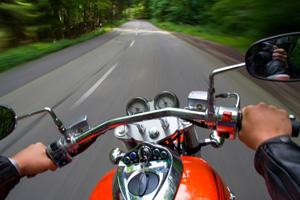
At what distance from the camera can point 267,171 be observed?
0.88 m

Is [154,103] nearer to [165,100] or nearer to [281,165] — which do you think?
[165,100]

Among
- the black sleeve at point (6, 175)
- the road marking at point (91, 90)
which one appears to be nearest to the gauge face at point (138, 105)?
the black sleeve at point (6, 175)

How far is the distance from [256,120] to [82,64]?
31.6 ft

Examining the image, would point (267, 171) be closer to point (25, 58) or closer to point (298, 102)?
point (298, 102)

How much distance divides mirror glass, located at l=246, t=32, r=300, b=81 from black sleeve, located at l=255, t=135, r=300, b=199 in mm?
518

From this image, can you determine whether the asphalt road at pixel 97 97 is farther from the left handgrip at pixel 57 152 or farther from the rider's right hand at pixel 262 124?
the rider's right hand at pixel 262 124

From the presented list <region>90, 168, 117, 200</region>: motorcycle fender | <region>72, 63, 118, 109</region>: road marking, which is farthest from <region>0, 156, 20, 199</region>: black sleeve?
<region>72, 63, 118, 109</region>: road marking

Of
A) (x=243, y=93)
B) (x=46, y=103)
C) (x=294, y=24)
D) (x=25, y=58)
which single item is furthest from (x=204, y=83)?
(x=25, y=58)

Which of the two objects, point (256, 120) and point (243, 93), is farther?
point (243, 93)

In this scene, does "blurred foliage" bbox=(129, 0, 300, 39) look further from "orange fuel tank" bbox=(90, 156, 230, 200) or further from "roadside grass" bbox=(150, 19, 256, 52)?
"orange fuel tank" bbox=(90, 156, 230, 200)

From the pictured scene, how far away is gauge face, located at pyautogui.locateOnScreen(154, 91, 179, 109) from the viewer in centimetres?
170

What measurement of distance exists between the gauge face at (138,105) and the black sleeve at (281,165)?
918 mm

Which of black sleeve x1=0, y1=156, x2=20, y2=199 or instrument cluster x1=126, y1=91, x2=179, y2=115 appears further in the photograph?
instrument cluster x1=126, y1=91, x2=179, y2=115

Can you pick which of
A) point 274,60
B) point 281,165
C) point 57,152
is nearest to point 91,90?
point 57,152
